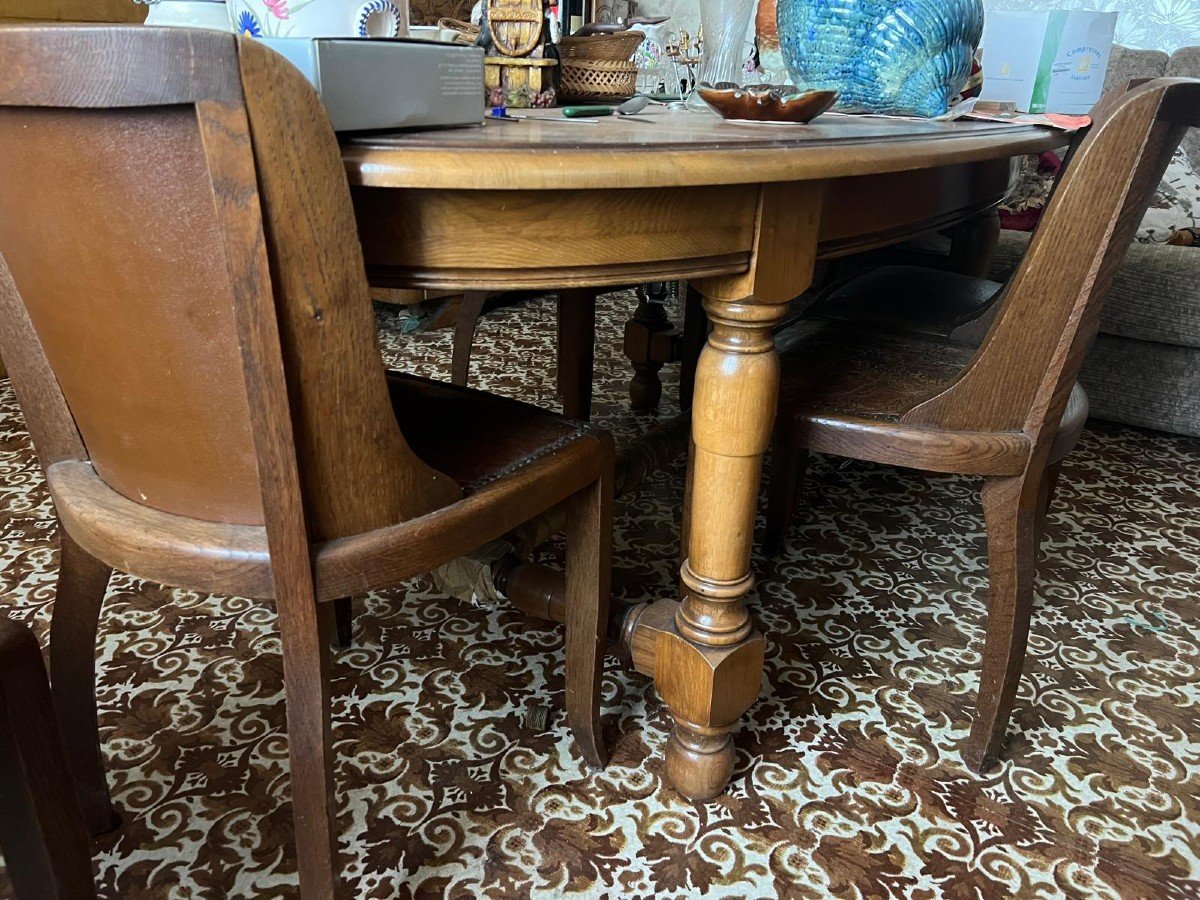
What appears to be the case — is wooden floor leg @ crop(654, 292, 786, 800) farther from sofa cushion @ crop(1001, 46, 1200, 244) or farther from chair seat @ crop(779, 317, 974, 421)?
sofa cushion @ crop(1001, 46, 1200, 244)

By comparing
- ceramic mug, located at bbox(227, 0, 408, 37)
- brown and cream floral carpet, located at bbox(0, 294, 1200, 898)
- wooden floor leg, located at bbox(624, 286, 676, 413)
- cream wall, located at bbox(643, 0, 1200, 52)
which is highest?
cream wall, located at bbox(643, 0, 1200, 52)

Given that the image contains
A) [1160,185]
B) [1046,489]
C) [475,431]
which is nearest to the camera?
[475,431]

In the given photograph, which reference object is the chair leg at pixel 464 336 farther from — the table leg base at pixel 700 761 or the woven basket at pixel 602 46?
the table leg base at pixel 700 761

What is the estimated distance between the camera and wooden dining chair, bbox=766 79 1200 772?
3.06ft

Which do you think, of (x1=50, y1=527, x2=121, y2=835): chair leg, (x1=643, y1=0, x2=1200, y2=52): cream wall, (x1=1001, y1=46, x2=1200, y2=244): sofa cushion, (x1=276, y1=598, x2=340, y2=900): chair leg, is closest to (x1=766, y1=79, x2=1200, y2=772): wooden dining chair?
(x1=276, y1=598, x2=340, y2=900): chair leg

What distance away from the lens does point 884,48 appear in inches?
56.4

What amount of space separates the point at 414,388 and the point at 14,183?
1.68 feet

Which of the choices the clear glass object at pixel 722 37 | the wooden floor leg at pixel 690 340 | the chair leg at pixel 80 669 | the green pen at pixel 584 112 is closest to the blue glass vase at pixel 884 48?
the clear glass object at pixel 722 37

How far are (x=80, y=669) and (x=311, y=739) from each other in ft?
1.35

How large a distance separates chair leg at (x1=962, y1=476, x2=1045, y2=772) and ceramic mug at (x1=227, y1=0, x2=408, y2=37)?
3.01 ft

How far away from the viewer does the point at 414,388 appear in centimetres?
108

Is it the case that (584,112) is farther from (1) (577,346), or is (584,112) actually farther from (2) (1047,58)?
(2) (1047,58)

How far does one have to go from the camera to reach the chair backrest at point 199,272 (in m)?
0.54

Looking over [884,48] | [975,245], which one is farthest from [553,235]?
[975,245]
